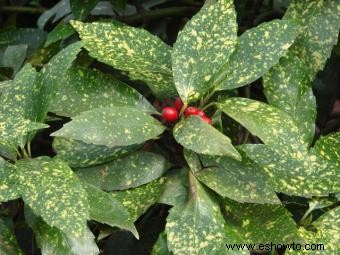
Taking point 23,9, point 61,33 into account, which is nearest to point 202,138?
point 61,33

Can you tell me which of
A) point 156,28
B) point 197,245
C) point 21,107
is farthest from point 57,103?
point 156,28

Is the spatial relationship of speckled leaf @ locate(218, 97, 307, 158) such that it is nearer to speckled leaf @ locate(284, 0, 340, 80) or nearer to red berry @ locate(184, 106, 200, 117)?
red berry @ locate(184, 106, 200, 117)

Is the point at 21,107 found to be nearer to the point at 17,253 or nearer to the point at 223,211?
the point at 17,253

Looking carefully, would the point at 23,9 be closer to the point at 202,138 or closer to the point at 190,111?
the point at 190,111

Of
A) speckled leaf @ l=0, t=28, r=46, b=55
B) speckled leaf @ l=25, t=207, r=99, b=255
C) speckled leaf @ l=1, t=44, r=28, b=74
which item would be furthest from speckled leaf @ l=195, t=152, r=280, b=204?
speckled leaf @ l=0, t=28, r=46, b=55

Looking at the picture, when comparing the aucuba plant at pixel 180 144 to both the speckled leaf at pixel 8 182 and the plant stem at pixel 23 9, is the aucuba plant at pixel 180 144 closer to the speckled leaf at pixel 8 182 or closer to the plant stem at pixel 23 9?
the speckled leaf at pixel 8 182

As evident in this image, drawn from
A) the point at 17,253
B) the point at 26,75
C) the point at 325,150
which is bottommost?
the point at 17,253
